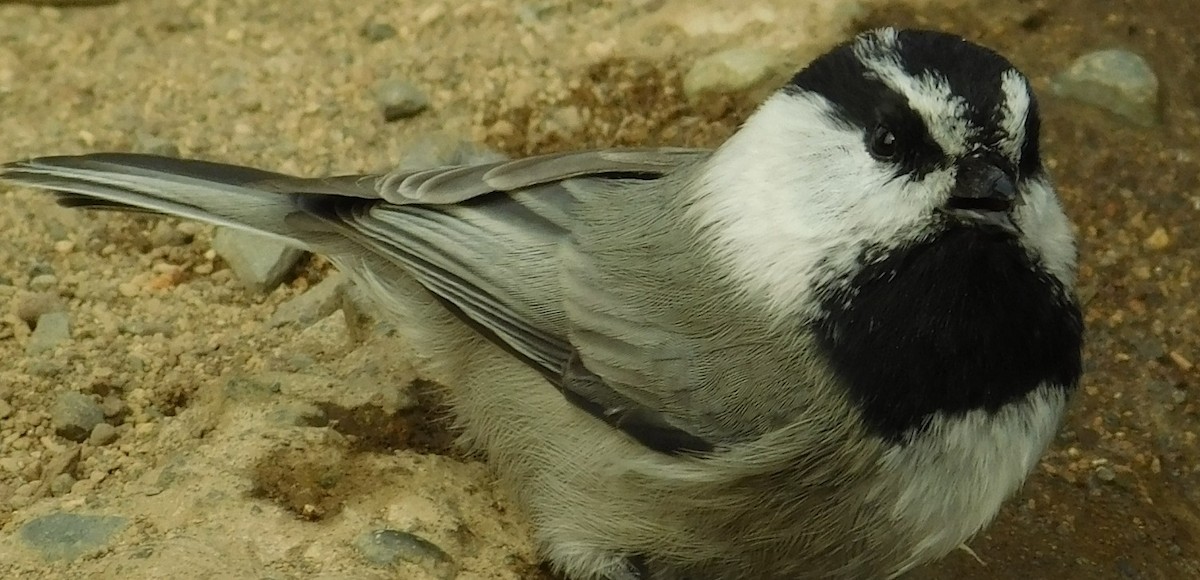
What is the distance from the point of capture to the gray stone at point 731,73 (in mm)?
3934

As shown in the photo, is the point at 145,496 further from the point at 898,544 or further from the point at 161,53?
the point at 161,53

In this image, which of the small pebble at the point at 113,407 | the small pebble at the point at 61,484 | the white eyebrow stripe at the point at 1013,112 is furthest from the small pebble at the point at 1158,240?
the small pebble at the point at 61,484

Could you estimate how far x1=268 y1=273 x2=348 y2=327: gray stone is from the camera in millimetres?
3277

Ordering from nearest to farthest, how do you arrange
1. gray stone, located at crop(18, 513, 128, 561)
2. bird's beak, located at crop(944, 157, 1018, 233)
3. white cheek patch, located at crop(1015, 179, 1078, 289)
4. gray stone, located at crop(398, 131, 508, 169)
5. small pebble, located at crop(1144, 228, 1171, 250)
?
bird's beak, located at crop(944, 157, 1018, 233) → white cheek patch, located at crop(1015, 179, 1078, 289) → gray stone, located at crop(18, 513, 128, 561) → small pebble, located at crop(1144, 228, 1171, 250) → gray stone, located at crop(398, 131, 508, 169)

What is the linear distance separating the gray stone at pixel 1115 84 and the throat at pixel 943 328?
1.95 metres

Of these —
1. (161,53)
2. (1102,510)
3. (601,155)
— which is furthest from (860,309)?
(161,53)

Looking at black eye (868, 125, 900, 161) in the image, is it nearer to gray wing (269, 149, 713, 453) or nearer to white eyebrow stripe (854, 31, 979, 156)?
white eyebrow stripe (854, 31, 979, 156)

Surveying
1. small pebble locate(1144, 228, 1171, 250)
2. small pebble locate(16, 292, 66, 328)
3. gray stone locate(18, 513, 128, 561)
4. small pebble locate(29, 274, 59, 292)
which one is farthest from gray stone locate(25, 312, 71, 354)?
small pebble locate(1144, 228, 1171, 250)

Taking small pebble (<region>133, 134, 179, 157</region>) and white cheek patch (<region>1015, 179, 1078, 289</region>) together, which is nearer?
white cheek patch (<region>1015, 179, 1078, 289</region>)

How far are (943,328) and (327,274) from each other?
76.9 inches

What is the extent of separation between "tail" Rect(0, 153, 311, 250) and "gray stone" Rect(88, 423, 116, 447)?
0.53m

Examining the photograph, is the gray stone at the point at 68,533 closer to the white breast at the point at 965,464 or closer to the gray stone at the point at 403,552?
the gray stone at the point at 403,552

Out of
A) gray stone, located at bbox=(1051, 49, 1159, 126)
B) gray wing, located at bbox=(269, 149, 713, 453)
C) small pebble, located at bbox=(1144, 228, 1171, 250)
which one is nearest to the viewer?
gray wing, located at bbox=(269, 149, 713, 453)

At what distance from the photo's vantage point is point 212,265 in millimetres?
3469
